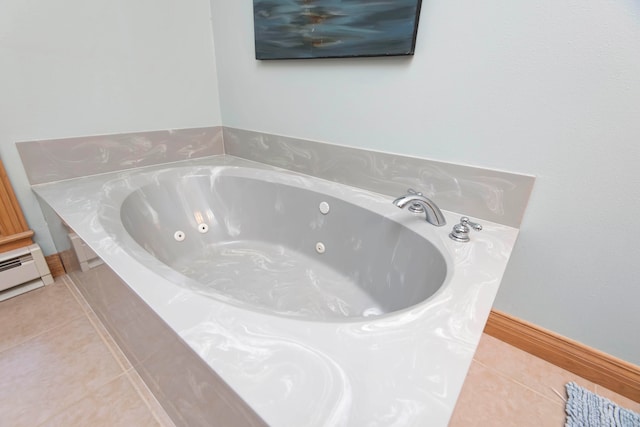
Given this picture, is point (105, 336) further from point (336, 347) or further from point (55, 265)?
point (336, 347)

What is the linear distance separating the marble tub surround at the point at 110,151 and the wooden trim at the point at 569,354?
1.85m

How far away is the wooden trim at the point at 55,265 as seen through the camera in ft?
4.73

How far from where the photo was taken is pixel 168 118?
5.57ft

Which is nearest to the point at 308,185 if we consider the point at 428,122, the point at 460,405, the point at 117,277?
the point at 428,122

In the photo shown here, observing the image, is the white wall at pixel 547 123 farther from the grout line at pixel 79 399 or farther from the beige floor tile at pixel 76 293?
the beige floor tile at pixel 76 293

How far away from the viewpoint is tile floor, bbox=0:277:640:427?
875 millimetres

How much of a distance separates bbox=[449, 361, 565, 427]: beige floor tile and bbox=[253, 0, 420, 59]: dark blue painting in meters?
1.20

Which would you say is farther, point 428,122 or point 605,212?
point 428,122

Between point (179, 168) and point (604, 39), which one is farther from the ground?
point (604, 39)

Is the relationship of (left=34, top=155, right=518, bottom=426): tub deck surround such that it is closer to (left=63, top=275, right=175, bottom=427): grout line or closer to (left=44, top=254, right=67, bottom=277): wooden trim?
(left=63, top=275, right=175, bottom=427): grout line

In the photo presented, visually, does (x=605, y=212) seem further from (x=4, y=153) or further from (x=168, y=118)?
(x=4, y=153)

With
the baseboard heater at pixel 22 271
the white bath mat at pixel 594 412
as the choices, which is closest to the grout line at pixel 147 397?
the baseboard heater at pixel 22 271

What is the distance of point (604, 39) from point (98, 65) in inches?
76.0

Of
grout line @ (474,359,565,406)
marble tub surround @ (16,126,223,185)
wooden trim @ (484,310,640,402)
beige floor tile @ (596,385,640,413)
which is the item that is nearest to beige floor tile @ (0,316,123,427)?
marble tub surround @ (16,126,223,185)
